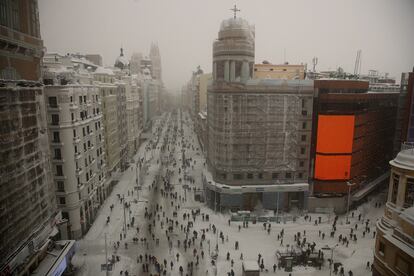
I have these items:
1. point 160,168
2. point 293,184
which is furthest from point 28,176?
point 160,168

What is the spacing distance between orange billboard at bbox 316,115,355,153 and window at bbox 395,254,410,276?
37749mm

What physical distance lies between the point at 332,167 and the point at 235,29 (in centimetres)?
2848

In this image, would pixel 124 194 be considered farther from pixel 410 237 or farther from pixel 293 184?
pixel 410 237

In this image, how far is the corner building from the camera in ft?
176

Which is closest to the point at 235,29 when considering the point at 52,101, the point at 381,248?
the point at 52,101

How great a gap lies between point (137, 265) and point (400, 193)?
3035 centimetres

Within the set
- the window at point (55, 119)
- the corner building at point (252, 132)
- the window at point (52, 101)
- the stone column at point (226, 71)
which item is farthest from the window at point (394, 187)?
the window at point (52, 101)

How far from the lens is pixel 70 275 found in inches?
1430

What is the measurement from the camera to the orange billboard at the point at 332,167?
183 feet

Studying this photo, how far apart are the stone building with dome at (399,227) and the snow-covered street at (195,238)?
62.9 feet

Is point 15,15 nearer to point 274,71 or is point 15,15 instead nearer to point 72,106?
point 72,106

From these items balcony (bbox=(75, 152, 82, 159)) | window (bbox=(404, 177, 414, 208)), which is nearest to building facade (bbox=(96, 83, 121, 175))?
balcony (bbox=(75, 152, 82, 159))

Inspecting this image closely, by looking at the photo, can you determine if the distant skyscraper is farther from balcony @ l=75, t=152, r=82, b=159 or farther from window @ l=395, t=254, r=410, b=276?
window @ l=395, t=254, r=410, b=276

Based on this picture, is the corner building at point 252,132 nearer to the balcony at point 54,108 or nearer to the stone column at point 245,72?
the stone column at point 245,72
